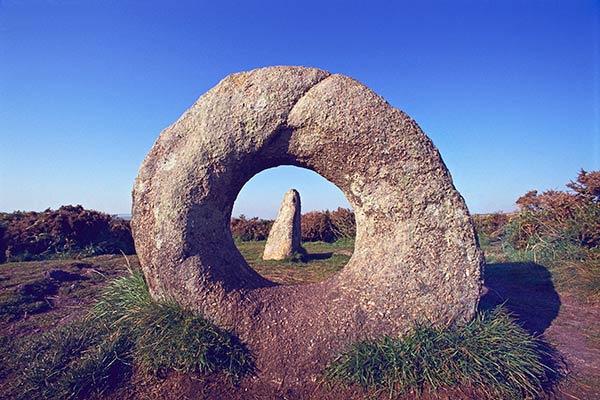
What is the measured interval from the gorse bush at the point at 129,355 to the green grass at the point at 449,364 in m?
0.96

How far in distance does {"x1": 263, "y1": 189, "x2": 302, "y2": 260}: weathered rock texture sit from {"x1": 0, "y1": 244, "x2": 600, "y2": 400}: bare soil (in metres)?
0.69

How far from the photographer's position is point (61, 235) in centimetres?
1000

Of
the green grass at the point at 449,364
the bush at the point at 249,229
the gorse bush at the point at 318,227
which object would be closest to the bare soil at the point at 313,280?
the green grass at the point at 449,364

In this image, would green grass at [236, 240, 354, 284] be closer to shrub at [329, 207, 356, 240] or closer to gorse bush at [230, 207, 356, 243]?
shrub at [329, 207, 356, 240]

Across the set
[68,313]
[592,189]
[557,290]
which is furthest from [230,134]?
[592,189]

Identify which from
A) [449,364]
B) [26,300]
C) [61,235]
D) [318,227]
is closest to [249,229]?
[318,227]

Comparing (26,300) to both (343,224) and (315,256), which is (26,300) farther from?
(343,224)

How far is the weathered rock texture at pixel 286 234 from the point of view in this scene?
880cm

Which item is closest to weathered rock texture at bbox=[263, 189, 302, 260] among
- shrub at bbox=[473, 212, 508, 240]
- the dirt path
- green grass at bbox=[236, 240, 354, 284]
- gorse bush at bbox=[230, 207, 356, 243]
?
green grass at bbox=[236, 240, 354, 284]

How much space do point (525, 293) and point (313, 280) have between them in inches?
133

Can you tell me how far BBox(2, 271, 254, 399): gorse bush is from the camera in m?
3.05

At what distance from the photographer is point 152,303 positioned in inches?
137

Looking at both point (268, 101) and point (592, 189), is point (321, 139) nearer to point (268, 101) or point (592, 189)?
point (268, 101)

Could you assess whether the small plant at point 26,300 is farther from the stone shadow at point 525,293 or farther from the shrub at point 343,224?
the shrub at point 343,224
